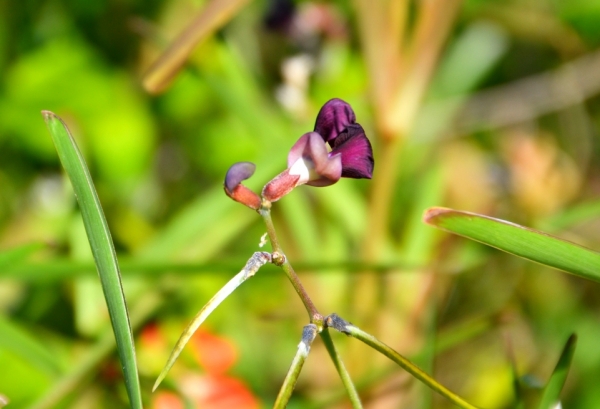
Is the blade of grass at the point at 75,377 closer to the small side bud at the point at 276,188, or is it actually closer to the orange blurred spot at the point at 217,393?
the orange blurred spot at the point at 217,393

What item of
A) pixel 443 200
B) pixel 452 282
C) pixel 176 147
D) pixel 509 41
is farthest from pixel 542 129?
pixel 176 147

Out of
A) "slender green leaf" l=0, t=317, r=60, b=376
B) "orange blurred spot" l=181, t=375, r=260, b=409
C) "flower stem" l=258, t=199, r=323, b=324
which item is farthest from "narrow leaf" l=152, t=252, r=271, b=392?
"orange blurred spot" l=181, t=375, r=260, b=409

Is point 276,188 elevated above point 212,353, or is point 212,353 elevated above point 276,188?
point 212,353

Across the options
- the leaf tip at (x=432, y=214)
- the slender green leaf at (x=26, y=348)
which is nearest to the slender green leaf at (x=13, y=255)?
the slender green leaf at (x=26, y=348)

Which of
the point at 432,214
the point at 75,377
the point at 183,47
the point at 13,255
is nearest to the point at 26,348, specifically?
the point at 75,377

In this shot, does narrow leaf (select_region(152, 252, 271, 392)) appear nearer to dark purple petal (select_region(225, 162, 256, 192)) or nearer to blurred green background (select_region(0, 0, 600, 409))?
dark purple petal (select_region(225, 162, 256, 192))

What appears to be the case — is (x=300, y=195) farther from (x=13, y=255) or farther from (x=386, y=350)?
(x=386, y=350)

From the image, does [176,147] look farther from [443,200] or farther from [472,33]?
[472,33]
